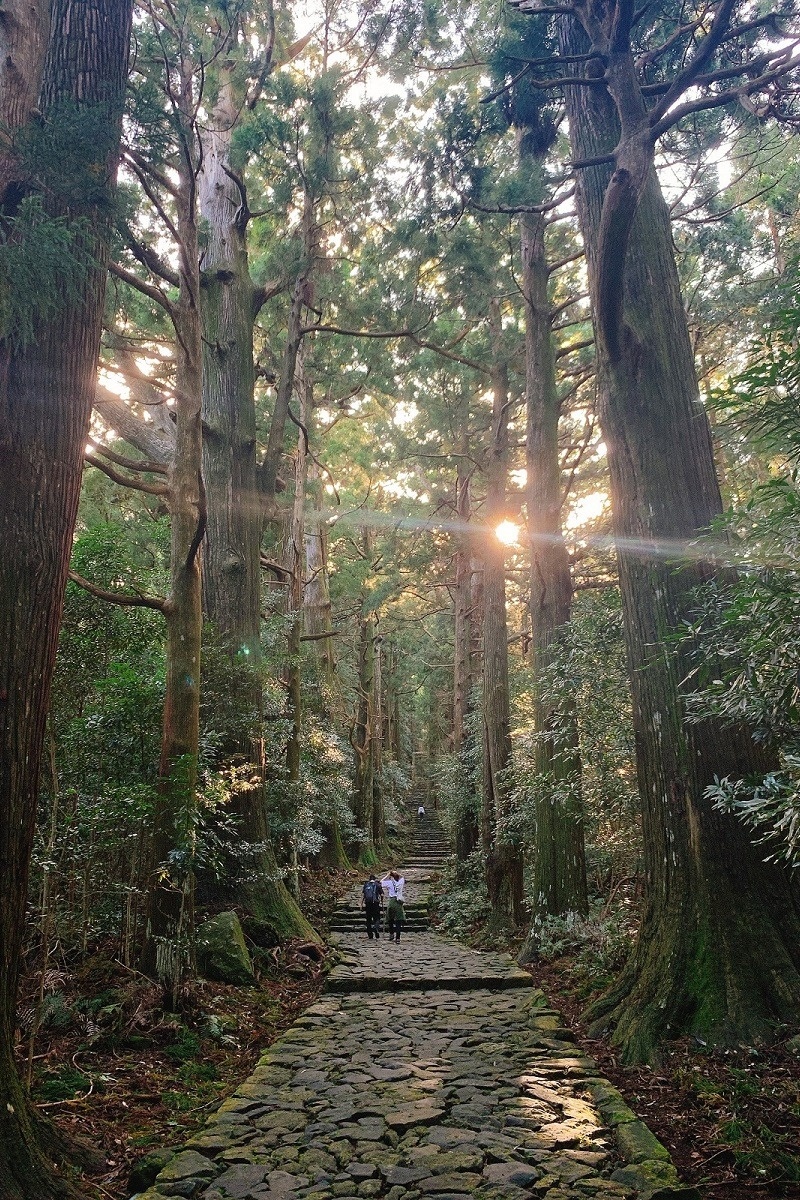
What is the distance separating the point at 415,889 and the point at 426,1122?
14.8m

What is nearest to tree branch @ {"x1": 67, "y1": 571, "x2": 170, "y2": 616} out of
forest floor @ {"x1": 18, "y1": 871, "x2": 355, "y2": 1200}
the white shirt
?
forest floor @ {"x1": 18, "y1": 871, "x2": 355, "y2": 1200}

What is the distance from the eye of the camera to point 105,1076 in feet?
14.2

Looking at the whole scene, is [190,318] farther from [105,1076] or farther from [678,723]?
[105,1076]

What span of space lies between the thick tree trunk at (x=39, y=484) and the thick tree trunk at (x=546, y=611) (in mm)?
5760

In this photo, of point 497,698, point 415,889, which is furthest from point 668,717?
point 415,889

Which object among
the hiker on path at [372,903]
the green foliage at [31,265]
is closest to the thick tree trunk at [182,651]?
the green foliage at [31,265]

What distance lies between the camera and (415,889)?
18172 mm

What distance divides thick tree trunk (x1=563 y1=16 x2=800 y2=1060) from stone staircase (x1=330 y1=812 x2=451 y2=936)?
8776 mm

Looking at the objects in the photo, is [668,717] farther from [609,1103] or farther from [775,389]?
[775,389]

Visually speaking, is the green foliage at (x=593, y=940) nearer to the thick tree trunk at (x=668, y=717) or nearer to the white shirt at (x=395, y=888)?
the thick tree trunk at (x=668, y=717)

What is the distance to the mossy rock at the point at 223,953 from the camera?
6.78 metres

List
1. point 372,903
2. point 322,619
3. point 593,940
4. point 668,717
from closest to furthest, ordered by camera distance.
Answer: point 668,717, point 593,940, point 372,903, point 322,619

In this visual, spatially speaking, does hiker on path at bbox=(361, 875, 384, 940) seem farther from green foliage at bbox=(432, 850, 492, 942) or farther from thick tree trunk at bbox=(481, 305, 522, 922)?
thick tree trunk at bbox=(481, 305, 522, 922)

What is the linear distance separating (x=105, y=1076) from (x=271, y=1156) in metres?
1.34
